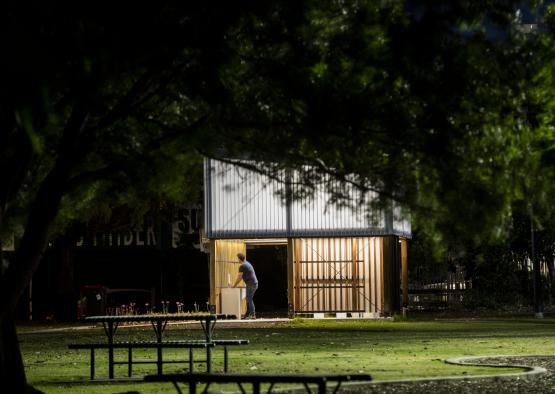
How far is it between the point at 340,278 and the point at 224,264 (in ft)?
10.7

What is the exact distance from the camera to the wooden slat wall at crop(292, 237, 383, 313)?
35312 millimetres

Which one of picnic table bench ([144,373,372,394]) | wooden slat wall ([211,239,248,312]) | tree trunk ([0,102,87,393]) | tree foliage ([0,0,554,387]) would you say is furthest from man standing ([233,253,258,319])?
picnic table bench ([144,373,372,394])

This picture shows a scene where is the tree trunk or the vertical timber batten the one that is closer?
the tree trunk

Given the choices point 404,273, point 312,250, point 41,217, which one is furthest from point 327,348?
point 404,273

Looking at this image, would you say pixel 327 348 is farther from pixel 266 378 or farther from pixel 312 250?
pixel 312 250

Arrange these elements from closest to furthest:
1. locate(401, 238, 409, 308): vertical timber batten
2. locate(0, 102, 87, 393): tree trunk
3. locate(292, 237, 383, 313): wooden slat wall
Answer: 1. locate(0, 102, 87, 393): tree trunk
2. locate(292, 237, 383, 313): wooden slat wall
3. locate(401, 238, 409, 308): vertical timber batten

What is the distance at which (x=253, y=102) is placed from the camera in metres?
10.5

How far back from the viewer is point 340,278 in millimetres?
35500

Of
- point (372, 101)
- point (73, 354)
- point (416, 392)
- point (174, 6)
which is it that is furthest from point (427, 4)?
point (73, 354)

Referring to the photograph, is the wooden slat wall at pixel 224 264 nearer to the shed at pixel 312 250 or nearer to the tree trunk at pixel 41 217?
the shed at pixel 312 250

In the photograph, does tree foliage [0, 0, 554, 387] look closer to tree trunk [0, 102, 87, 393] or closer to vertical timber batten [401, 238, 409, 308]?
tree trunk [0, 102, 87, 393]

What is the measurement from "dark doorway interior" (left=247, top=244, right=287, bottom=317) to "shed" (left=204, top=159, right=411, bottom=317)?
24.3ft

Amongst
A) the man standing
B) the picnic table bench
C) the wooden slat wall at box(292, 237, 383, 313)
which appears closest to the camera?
the picnic table bench

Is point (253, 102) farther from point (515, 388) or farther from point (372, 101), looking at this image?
point (515, 388)
